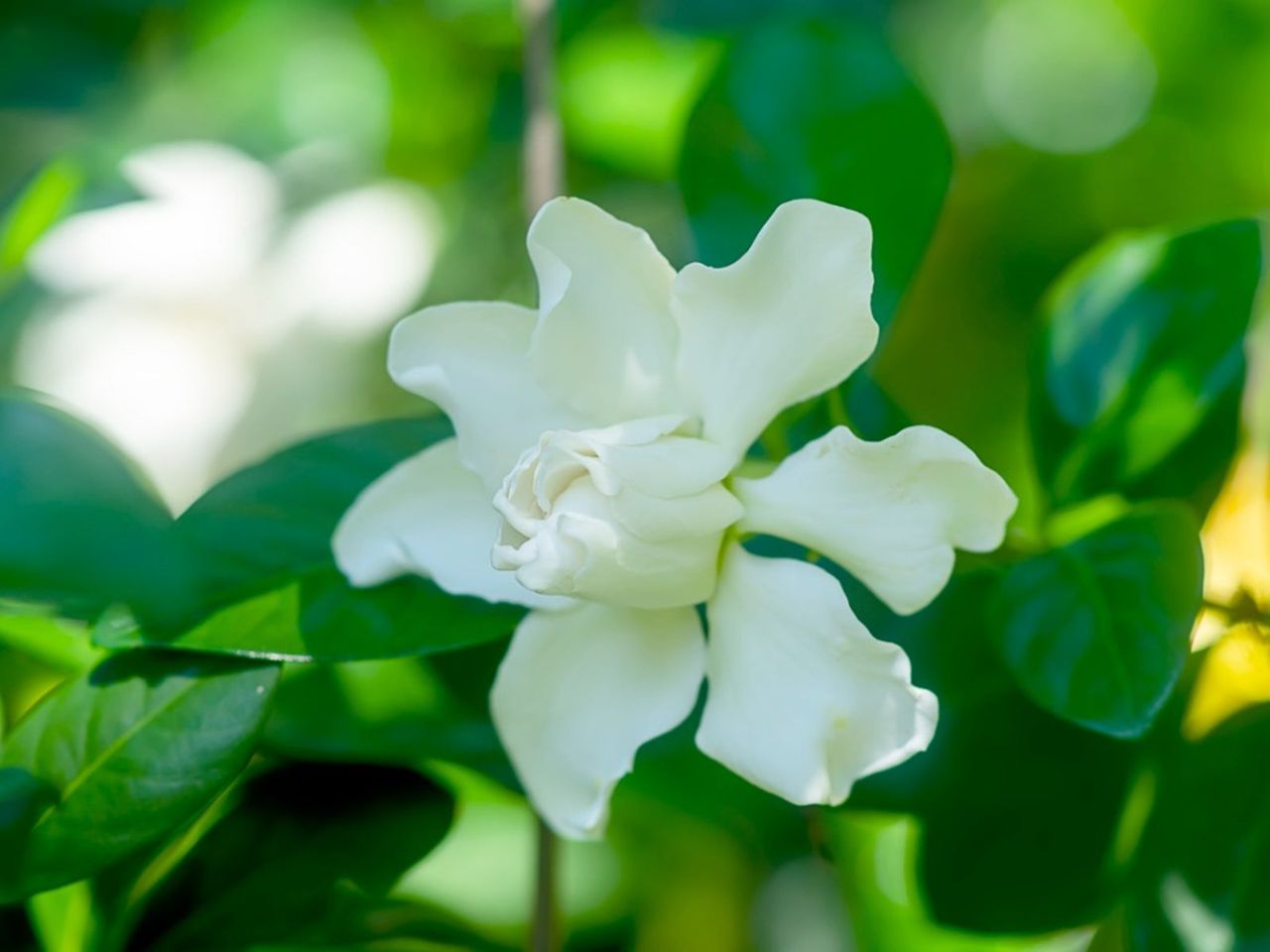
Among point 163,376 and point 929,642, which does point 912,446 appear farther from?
point 163,376

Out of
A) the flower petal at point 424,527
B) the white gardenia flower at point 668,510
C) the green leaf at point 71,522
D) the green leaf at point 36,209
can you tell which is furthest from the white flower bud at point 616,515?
the green leaf at point 36,209

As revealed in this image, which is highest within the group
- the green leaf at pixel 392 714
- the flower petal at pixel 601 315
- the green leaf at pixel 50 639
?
the flower petal at pixel 601 315

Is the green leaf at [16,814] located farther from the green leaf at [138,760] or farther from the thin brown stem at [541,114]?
the thin brown stem at [541,114]

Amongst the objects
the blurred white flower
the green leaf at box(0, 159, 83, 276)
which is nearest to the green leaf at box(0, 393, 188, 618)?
the green leaf at box(0, 159, 83, 276)

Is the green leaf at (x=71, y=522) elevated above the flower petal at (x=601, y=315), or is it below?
below

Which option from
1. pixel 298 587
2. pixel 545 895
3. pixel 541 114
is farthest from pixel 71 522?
pixel 541 114

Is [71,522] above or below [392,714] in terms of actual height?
above

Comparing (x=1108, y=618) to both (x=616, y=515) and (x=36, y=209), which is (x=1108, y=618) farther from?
(x=36, y=209)

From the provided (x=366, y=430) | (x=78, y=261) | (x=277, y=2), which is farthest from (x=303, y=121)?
(x=366, y=430)
